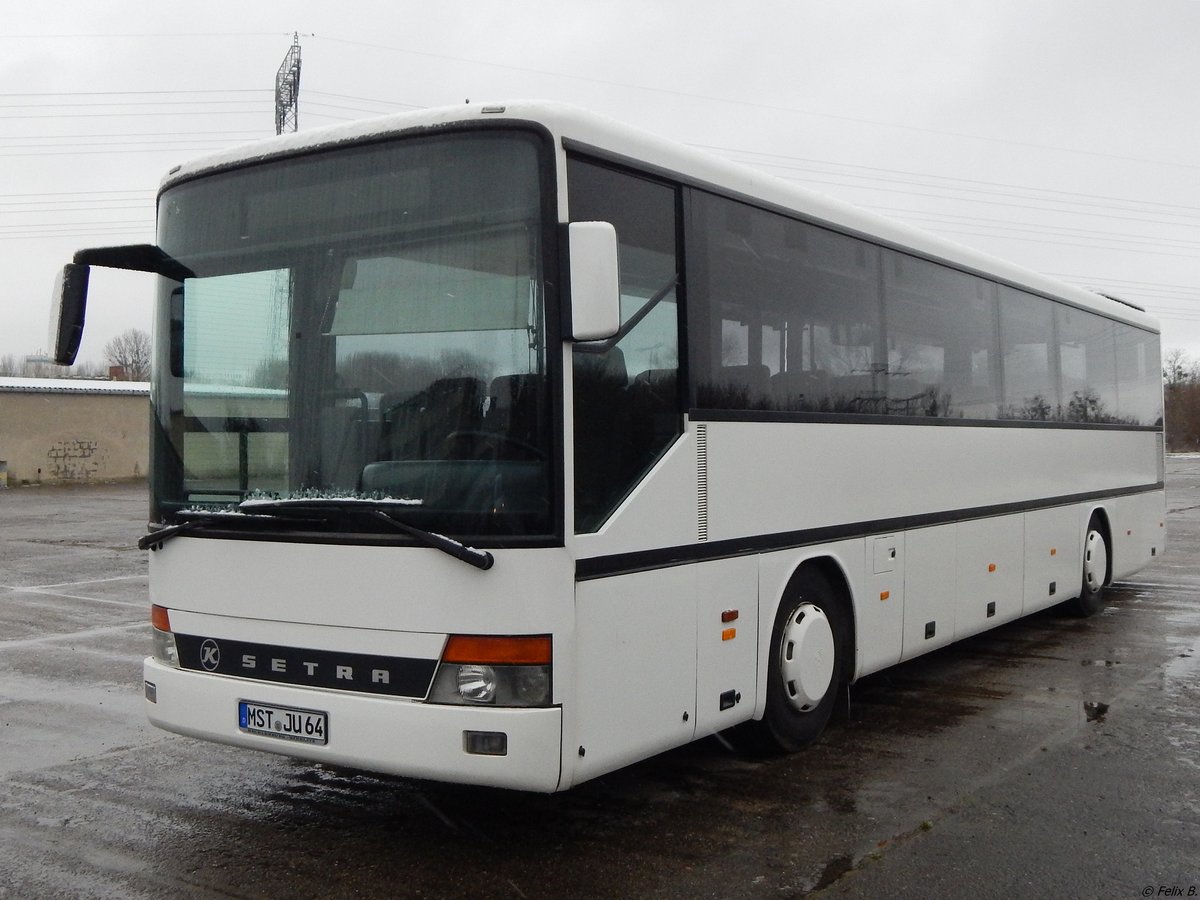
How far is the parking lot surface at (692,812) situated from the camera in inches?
189

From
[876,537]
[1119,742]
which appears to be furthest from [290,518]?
[1119,742]

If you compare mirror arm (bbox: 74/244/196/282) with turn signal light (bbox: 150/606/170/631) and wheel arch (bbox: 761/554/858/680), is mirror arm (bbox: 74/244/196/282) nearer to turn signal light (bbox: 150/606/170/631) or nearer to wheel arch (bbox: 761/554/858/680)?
turn signal light (bbox: 150/606/170/631)

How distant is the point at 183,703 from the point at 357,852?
103cm

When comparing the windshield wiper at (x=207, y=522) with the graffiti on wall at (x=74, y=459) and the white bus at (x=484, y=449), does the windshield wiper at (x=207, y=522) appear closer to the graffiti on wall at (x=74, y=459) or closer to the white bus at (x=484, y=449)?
the white bus at (x=484, y=449)

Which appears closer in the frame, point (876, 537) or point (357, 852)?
point (357, 852)

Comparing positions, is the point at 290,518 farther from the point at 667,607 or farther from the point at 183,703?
the point at 667,607

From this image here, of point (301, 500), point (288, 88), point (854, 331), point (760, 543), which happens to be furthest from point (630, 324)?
point (288, 88)

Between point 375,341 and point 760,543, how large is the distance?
2.34 m

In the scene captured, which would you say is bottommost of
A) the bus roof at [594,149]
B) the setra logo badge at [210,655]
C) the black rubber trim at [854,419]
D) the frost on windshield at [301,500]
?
the setra logo badge at [210,655]

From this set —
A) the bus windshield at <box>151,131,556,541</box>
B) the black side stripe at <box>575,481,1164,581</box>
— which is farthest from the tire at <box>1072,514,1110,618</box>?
the bus windshield at <box>151,131,556,541</box>

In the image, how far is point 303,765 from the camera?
659 cm

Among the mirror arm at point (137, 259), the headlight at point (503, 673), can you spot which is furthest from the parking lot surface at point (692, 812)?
the mirror arm at point (137, 259)

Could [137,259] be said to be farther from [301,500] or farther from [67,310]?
[301,500]

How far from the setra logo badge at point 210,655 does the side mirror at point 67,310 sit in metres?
1.49
